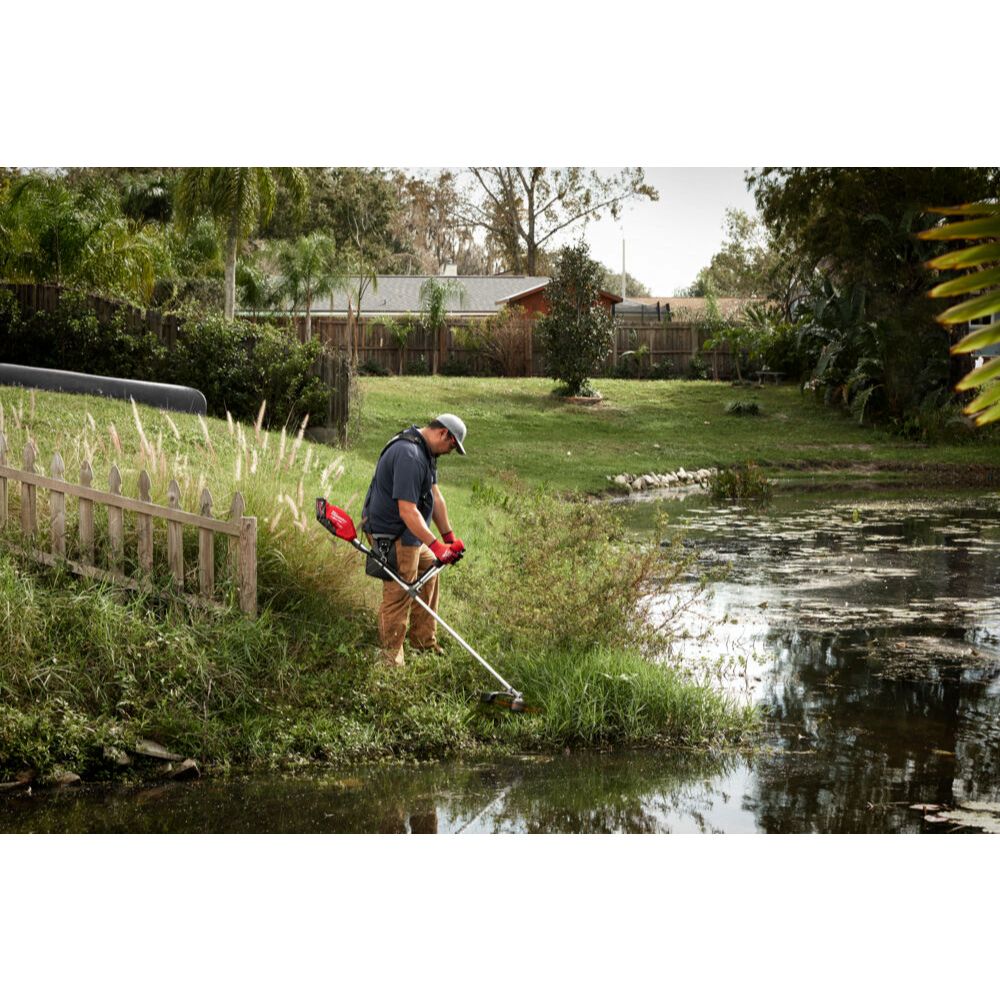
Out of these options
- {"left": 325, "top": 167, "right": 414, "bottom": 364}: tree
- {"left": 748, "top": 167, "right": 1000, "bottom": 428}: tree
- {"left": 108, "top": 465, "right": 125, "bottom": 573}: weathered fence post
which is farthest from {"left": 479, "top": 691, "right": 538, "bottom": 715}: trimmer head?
{"left": 325, "top": 167, "right": 414, "bottom": 364}: tree

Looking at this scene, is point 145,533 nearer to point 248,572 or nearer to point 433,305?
point 248,572

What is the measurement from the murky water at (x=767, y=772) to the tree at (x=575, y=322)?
17992mm

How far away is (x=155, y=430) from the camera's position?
41.1 ft

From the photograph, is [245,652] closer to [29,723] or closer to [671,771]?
[29,723]

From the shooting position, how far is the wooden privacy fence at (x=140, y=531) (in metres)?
6.21

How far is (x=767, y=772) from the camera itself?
17.7 feet

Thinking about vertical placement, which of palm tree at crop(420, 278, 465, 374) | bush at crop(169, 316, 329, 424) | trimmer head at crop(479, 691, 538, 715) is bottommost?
trimmer head at crop(479, 691, 538, 715)

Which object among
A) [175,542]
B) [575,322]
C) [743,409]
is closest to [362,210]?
[575,322]

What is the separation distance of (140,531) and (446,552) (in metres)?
1.62

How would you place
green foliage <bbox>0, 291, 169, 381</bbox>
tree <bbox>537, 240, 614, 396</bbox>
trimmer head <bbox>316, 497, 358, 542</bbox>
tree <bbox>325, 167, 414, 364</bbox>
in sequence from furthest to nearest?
tree <bbox>325, 167, 414, 364</bbox>
tree <bbox>537, 240, 614, 396</bbox>
green foliage <bbox>0, 291, 169, 381</bbox>
trimmer head <bbox>316, 497, 358, 542</bbox>

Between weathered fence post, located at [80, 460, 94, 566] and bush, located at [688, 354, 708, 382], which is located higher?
bush, located at [688, 354, 708, 382]

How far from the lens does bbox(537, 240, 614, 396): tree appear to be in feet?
88.0

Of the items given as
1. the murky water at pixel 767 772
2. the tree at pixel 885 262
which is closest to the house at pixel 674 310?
the tree at pixel 885 262

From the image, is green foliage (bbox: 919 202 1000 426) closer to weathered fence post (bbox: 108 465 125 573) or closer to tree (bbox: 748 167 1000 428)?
weathered fence post (bbox: 108 465 125 573)
